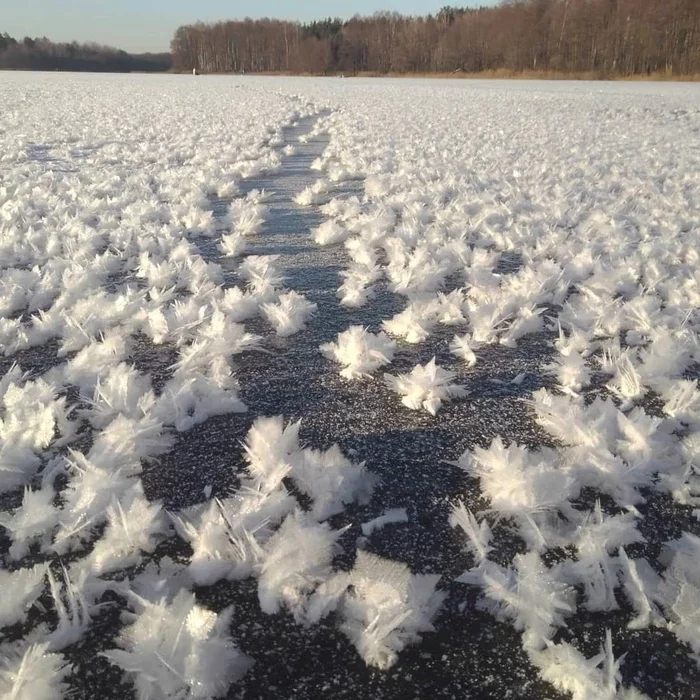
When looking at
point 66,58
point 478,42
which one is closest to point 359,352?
point 478,42

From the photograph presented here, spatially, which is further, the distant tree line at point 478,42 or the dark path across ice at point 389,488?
the distant tree line at point 478,42

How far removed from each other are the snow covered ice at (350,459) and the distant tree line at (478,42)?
48.2 metres

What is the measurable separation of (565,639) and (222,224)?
15.9 feet

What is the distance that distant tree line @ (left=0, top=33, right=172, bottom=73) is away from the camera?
2832 inches

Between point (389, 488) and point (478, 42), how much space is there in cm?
6963

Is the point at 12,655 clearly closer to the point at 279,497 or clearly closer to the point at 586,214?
the point at 279,497

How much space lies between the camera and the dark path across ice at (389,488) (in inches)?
53.0

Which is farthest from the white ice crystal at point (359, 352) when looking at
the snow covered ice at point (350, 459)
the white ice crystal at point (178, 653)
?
the white ice crystal at point (178, 653)

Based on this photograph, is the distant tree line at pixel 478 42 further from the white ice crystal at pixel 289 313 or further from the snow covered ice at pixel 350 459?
the white ice crystal at pixel 289 313

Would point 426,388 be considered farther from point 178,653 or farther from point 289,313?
point 178,653

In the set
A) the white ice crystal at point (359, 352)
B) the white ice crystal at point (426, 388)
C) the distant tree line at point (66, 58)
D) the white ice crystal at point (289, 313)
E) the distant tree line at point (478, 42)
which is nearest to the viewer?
the white ice crystal at point (426, 388)

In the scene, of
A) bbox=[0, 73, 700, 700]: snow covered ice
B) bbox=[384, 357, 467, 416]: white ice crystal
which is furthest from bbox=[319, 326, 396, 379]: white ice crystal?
bbox=[384, 357, 467, 416]: white ice crystal

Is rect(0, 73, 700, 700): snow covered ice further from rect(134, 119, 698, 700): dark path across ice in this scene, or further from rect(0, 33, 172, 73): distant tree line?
rect(0, 33, 172, 73): distant tree line

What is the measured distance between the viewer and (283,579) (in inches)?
61.1
